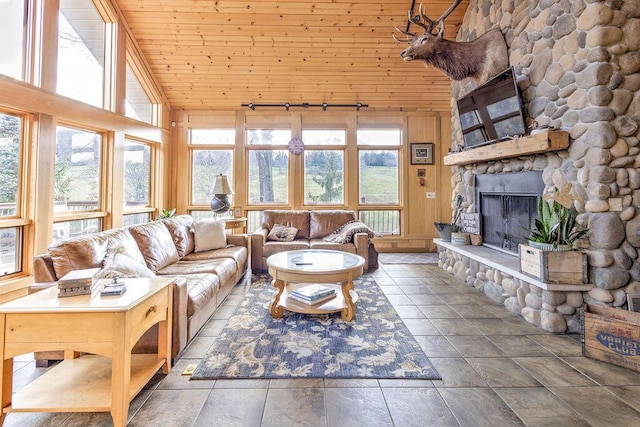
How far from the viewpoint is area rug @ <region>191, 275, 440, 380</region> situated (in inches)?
74.7

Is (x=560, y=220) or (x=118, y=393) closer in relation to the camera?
(x=118, y=393)

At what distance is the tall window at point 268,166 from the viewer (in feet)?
19.4

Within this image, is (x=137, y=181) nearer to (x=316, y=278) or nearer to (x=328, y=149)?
(x=328, y=149)

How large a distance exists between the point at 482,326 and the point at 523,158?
1.74 meters

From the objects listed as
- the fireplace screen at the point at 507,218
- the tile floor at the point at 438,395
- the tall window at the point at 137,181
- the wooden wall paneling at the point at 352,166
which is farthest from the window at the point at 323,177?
the tile floor at the point at 438,395

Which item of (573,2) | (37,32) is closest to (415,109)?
(573,2)

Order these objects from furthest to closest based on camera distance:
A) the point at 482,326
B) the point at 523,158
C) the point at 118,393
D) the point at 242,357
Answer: the point at 523,158 → the point at 482,326 → the point at 242,357 → the point at 118,393

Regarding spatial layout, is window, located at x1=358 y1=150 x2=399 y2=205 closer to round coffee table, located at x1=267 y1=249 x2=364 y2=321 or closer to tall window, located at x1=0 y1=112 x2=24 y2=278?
round coffee table, located at x1=267 y1=249 x2=364 y2=321

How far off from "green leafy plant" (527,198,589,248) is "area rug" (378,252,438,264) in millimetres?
2550

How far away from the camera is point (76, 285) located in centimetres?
155

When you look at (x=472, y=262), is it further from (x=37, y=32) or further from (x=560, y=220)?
(x=37, y=32)

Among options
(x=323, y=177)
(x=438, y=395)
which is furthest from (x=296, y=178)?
(x=438, y=395)

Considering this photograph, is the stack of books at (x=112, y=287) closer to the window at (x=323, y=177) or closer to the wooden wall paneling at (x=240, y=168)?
the wooden wall paneling at (x=240, y=168)

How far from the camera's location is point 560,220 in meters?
2.38
